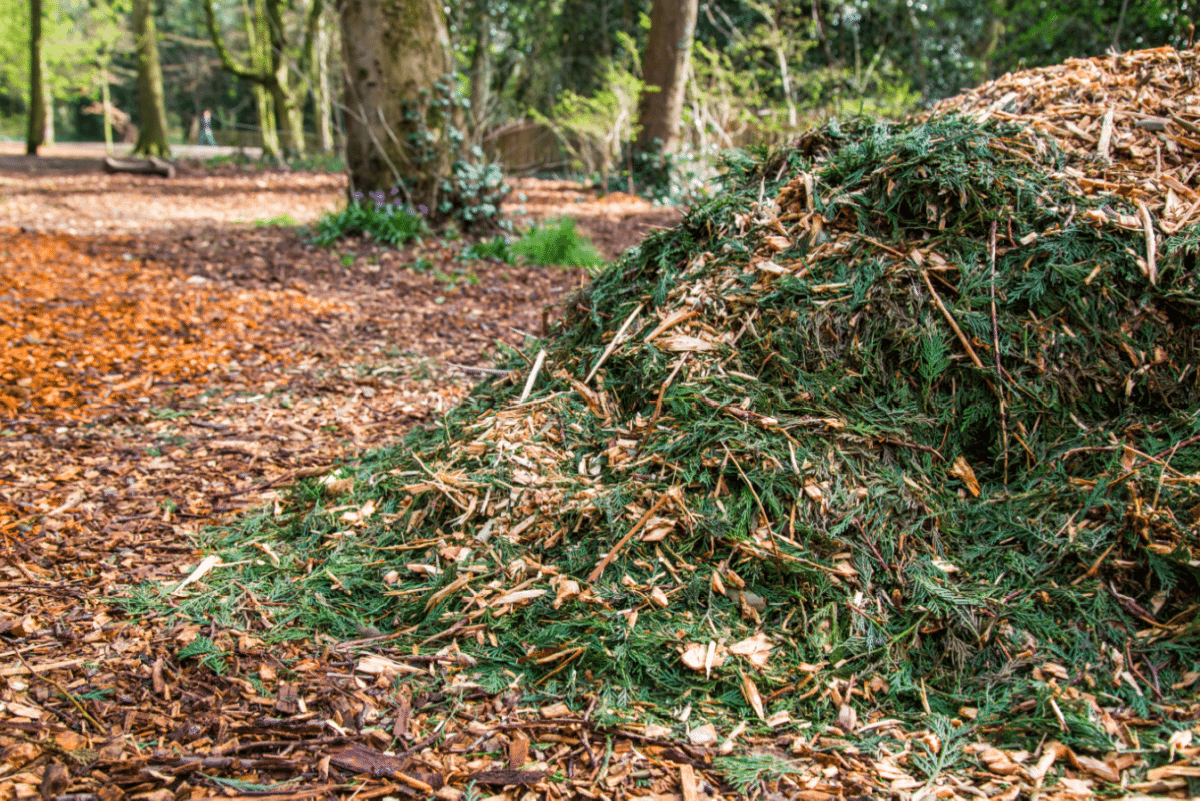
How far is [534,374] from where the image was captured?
2.96 meters

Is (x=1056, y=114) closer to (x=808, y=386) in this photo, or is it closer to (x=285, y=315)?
(x=808, y=386)

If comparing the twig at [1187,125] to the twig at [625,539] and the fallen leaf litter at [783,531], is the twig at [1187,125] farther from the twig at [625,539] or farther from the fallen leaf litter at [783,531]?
the twig at [625,539]

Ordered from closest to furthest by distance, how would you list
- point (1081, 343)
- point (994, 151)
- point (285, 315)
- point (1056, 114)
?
point (1081, 343) → point (994, 151) → point (1056, 114) → point (285, 315)

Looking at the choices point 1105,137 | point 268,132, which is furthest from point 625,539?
point 268,132

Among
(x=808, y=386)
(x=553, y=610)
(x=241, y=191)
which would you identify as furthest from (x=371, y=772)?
(x=241, y=191)

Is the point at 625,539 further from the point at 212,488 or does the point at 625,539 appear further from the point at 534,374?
the point at 212,488

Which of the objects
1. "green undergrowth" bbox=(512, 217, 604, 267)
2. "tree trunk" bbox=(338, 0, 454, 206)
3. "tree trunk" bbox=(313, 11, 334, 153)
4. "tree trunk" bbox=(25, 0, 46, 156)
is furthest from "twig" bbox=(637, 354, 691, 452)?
"tree trunk" bbox=(25, 0, 46, 156)

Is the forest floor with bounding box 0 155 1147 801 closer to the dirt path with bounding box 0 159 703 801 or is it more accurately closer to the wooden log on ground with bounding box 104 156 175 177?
the dirt path with bounding box 0 159 703 801

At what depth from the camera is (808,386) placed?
243 centimetres

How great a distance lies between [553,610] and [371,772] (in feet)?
2.08

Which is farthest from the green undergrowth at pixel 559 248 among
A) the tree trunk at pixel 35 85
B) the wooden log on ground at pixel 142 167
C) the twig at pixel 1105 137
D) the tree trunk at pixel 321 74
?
the tree trunk at pixel 35 85

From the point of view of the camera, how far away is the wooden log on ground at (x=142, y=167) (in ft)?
40.9

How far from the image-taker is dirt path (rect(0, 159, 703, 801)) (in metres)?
1.67

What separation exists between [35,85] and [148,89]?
3.23m
